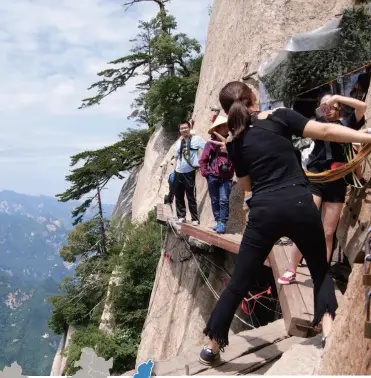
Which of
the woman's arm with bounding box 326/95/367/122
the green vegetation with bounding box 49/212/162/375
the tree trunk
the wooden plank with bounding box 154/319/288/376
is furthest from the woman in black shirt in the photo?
the tree trunk

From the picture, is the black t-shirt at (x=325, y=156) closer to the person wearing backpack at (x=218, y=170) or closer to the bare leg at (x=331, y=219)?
the bare leg at (x=331, y=219)

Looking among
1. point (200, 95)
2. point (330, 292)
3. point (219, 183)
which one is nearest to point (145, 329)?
point (219, 183)

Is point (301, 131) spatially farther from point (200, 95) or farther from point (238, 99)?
point (200, 95)

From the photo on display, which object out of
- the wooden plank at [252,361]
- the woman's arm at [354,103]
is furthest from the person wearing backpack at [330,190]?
the wooden plank at [252,361]

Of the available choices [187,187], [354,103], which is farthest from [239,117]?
[187,187]

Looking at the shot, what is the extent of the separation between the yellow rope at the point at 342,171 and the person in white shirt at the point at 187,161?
3.58m

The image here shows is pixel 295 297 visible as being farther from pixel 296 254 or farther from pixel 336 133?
pixel 336 133

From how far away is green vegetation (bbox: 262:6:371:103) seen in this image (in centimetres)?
783

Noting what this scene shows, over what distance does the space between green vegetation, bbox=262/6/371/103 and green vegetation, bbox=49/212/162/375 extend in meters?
11.4

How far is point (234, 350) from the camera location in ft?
12.4

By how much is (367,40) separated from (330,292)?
616cm

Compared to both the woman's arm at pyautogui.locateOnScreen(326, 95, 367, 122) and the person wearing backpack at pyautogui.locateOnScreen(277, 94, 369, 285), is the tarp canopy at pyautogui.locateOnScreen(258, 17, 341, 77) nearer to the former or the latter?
the person wearing backpack at pyautogui.locateOnScreen(277, 94, 369, 285)

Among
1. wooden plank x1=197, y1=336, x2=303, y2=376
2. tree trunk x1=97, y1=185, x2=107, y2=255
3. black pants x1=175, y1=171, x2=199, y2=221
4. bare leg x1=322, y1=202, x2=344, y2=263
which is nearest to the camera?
wooden plank x1=197, y1=336, x2=303, y2=376

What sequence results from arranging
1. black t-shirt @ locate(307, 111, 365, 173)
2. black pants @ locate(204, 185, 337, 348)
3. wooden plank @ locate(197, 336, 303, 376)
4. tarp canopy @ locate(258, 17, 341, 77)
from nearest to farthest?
black pants @ locate(204, 185, 337, 348), wooden plank @ locate(197, 336, 303, 376), black t-shirt @ locate(307, 111, 365, 173), tarp canopy @ locate(258, 17, 341, 77)
